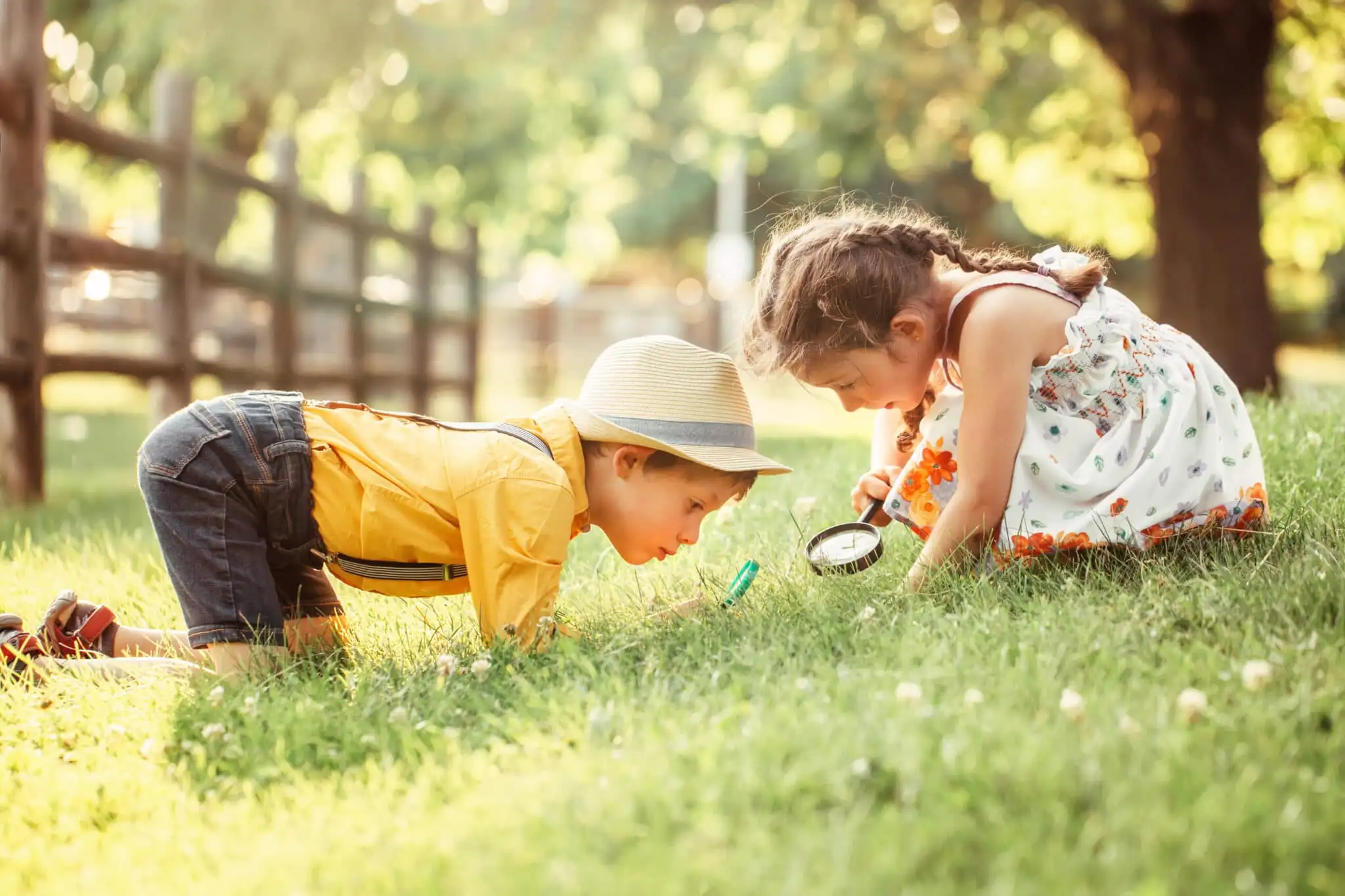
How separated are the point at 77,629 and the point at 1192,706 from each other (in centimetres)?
258

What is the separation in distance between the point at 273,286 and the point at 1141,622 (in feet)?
23.8

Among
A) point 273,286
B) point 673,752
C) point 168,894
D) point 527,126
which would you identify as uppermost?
point 527,126

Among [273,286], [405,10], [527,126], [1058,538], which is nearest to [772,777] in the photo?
[1058,538]

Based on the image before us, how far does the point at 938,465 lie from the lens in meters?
3.28

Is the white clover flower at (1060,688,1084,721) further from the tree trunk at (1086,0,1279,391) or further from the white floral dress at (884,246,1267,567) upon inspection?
the tree trunk at (1086,0,1279,391)

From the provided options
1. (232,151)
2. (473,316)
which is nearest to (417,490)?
(473,316)

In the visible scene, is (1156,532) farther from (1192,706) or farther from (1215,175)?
(1215,175)

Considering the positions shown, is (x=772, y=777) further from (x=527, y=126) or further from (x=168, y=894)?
(x=527, y=126)

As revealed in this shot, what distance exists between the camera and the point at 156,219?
287 inches

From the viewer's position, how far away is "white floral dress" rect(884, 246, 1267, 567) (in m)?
3.05

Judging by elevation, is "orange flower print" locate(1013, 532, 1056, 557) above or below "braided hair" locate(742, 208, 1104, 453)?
below

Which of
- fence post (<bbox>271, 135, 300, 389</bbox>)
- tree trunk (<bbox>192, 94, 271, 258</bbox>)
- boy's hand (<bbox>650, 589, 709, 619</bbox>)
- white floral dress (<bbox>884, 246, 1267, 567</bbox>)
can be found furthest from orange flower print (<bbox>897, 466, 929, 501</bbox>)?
tree trunk (<bbox>192, 94, 271, 258</bbox>)

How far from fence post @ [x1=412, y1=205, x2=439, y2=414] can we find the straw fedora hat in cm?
818

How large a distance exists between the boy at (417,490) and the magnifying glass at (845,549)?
26 cm
